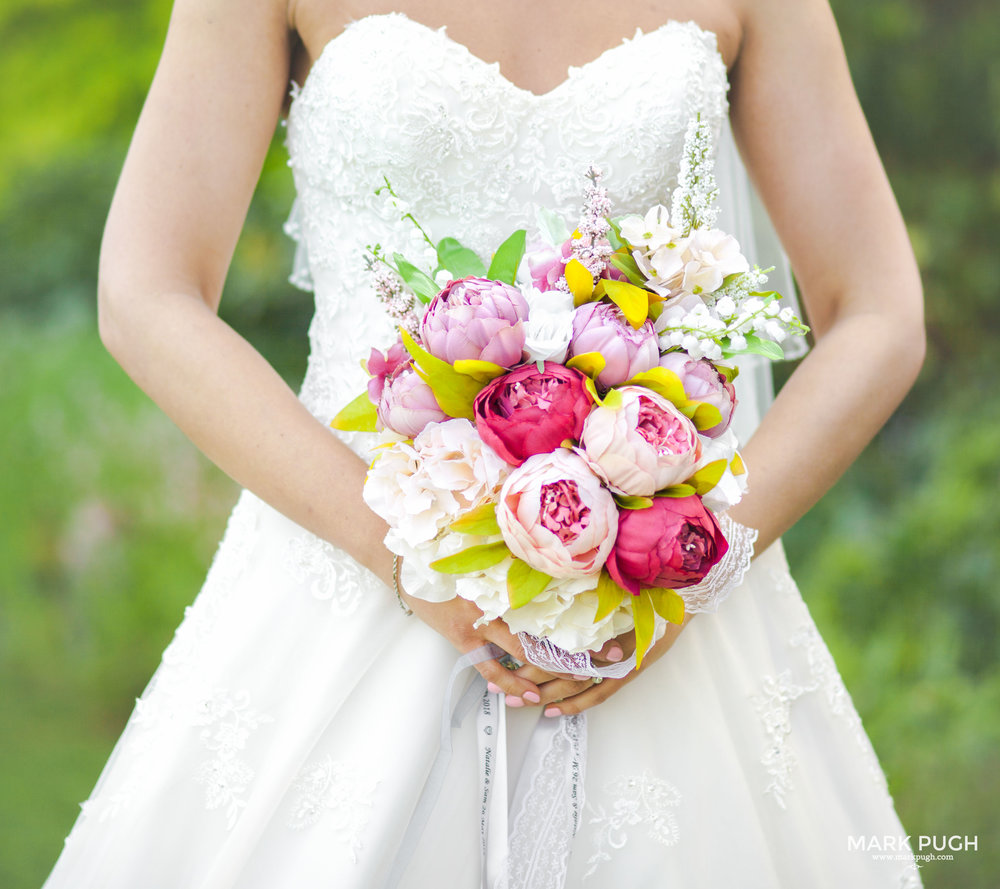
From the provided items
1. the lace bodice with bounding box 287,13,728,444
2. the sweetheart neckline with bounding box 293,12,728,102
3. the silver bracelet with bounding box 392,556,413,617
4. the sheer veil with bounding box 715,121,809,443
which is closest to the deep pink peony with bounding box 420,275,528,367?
the silver bracelet with bounding box 392,556,413,617

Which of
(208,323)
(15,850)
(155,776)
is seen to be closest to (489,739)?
(155,776)

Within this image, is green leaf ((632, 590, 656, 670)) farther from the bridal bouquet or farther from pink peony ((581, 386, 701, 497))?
pink peony ((581, 386, 701, 497))

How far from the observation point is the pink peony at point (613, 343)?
105 centimetres

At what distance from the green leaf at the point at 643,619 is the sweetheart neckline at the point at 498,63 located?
83 centimetres

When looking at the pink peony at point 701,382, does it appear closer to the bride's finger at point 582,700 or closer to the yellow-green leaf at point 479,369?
the yellow-green leaf at point 479,369

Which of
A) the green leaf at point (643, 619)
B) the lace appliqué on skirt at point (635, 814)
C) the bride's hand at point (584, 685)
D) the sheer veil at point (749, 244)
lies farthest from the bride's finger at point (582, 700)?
the sheer veil at point (749, 244)

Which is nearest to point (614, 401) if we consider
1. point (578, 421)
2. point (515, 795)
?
point (578, 421)

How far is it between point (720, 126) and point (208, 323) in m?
0.88

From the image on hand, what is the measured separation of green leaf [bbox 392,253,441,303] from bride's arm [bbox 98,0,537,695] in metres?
0.31

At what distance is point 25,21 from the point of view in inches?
181

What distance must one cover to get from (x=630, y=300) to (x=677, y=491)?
0.70 feet

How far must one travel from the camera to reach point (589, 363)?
41.0 inches

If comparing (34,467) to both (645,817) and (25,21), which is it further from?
(645,817)

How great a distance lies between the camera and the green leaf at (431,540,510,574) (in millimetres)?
1048
